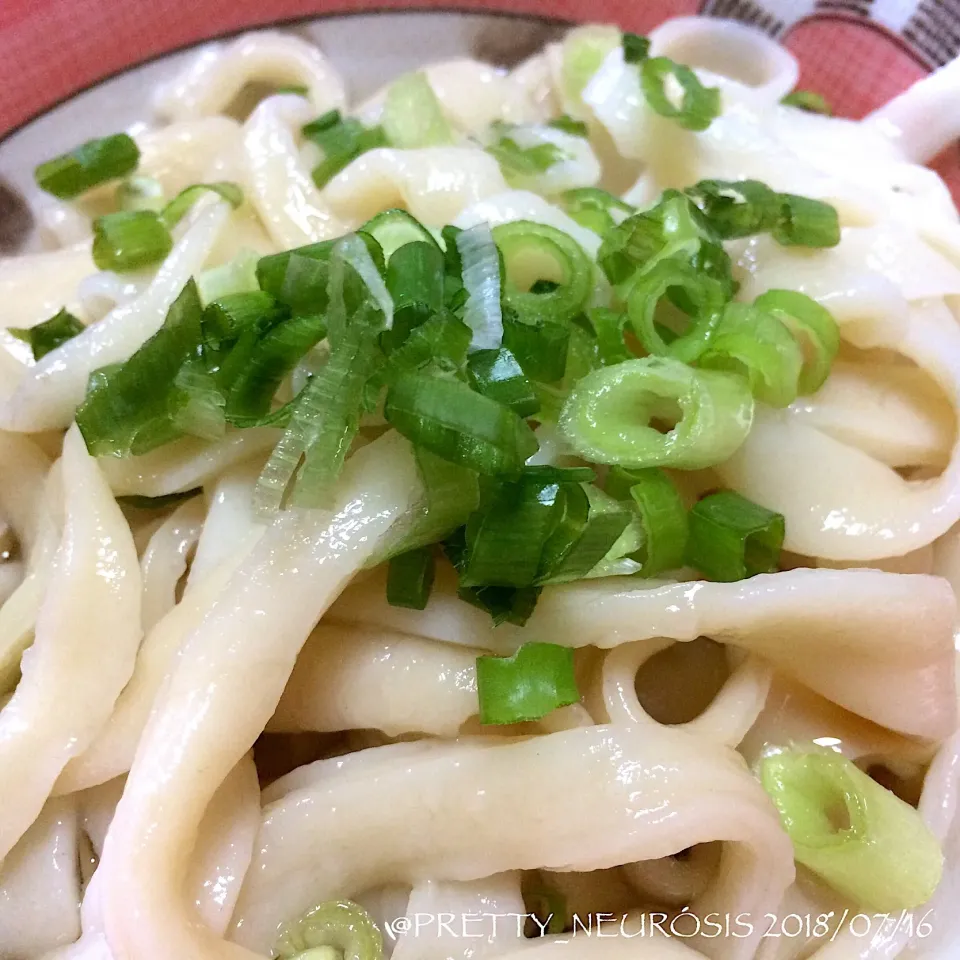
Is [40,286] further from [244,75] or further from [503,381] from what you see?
[503,381]

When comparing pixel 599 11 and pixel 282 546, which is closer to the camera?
pixel 282 546

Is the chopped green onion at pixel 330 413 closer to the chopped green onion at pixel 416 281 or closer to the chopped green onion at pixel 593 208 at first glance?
the chopped green onion at pixel 416 281

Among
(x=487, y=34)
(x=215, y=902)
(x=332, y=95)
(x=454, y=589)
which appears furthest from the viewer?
(x=487, y=34)

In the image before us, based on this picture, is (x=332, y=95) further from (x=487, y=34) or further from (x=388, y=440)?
(x=388, y=440)

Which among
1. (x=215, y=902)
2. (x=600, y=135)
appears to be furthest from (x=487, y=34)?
(x=215, y=902)

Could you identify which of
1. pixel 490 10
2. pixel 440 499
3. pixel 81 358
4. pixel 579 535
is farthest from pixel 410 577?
pixel 490 10

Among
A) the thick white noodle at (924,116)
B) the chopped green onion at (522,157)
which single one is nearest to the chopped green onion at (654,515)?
the chopped green onion at (522,157)

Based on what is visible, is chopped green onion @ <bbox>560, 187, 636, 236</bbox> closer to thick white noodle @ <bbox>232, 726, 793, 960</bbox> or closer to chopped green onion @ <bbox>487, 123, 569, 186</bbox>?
chopped green onion @ <bbox>487, 123, 569, 186</bbox>
